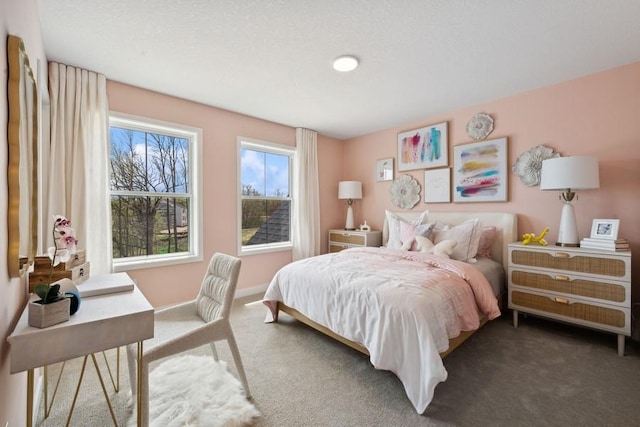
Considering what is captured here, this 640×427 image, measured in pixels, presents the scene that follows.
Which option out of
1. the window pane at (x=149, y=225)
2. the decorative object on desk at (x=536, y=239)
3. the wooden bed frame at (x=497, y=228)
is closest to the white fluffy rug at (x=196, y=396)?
the wooden bed frame at (x=497, y=228)

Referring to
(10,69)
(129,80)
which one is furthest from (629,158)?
(129,80)

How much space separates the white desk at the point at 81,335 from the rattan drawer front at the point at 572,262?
3069 mm

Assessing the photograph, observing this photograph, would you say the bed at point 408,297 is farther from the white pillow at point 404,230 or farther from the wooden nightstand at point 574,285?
the wooden nightstand at point 574,285

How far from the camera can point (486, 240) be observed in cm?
308

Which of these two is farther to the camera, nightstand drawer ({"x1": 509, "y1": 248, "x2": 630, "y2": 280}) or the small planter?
nightstand drawer ({"x1": 509, "y1": 248, "x2": 630, "y2": 280})

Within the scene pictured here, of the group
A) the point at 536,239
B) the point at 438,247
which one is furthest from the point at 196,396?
the point at 536,239

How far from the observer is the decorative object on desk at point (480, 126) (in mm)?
3254

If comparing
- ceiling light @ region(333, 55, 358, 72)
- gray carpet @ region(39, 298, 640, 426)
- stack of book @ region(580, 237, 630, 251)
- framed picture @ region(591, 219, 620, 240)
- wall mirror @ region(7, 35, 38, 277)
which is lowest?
gray carpet @ region(39, 298, 640, 426)

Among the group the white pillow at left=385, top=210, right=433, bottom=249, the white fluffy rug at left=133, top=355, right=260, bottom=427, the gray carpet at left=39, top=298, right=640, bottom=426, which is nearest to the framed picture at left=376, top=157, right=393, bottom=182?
the white pillow at left=385, top=210, right=433, bottom=249

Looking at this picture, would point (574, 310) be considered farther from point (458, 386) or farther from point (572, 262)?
point (458, 386)

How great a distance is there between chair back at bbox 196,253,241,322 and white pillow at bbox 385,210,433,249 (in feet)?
7.02

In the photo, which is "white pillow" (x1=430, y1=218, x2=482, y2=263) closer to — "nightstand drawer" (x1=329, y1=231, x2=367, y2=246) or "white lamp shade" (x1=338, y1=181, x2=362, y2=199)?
"nightstand drawer" (x1=329, y1=231, x2=367, y2=246)

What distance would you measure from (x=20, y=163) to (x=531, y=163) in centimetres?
403

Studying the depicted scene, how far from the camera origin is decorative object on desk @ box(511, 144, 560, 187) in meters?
2.88
